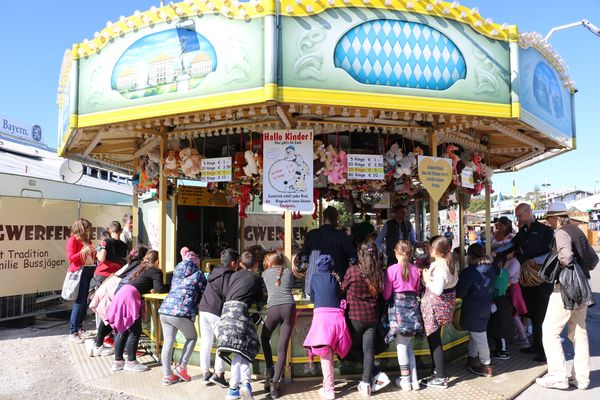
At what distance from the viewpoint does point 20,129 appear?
3012 cm

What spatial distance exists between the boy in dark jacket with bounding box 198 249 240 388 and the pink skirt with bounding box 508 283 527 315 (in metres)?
3.96

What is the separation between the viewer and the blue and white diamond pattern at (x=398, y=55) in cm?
469

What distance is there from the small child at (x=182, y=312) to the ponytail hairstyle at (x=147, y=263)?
2.15 feet

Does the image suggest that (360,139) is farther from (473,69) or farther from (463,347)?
(463,347)

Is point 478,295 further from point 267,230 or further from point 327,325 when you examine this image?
point 267,230

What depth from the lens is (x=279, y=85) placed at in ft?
14.8

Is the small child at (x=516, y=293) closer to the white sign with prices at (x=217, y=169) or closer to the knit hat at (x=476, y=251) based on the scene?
the knit hat at (x=476, y=251)

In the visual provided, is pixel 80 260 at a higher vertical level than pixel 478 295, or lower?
higher

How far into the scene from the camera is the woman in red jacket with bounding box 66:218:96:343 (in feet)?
22.4

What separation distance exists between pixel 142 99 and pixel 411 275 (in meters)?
3.63

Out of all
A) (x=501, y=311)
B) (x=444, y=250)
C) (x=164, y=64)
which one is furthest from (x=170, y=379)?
(x=501, y=311)

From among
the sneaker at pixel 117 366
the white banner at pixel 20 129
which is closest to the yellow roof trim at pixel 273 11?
the sneaker at pixel 117 366

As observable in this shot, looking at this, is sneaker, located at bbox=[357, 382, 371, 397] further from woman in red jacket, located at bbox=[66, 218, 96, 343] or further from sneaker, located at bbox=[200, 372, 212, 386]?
woman in red jacket, located at bbox=[66, 218, 96, 343]

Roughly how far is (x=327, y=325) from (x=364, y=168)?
A: 2145mm
